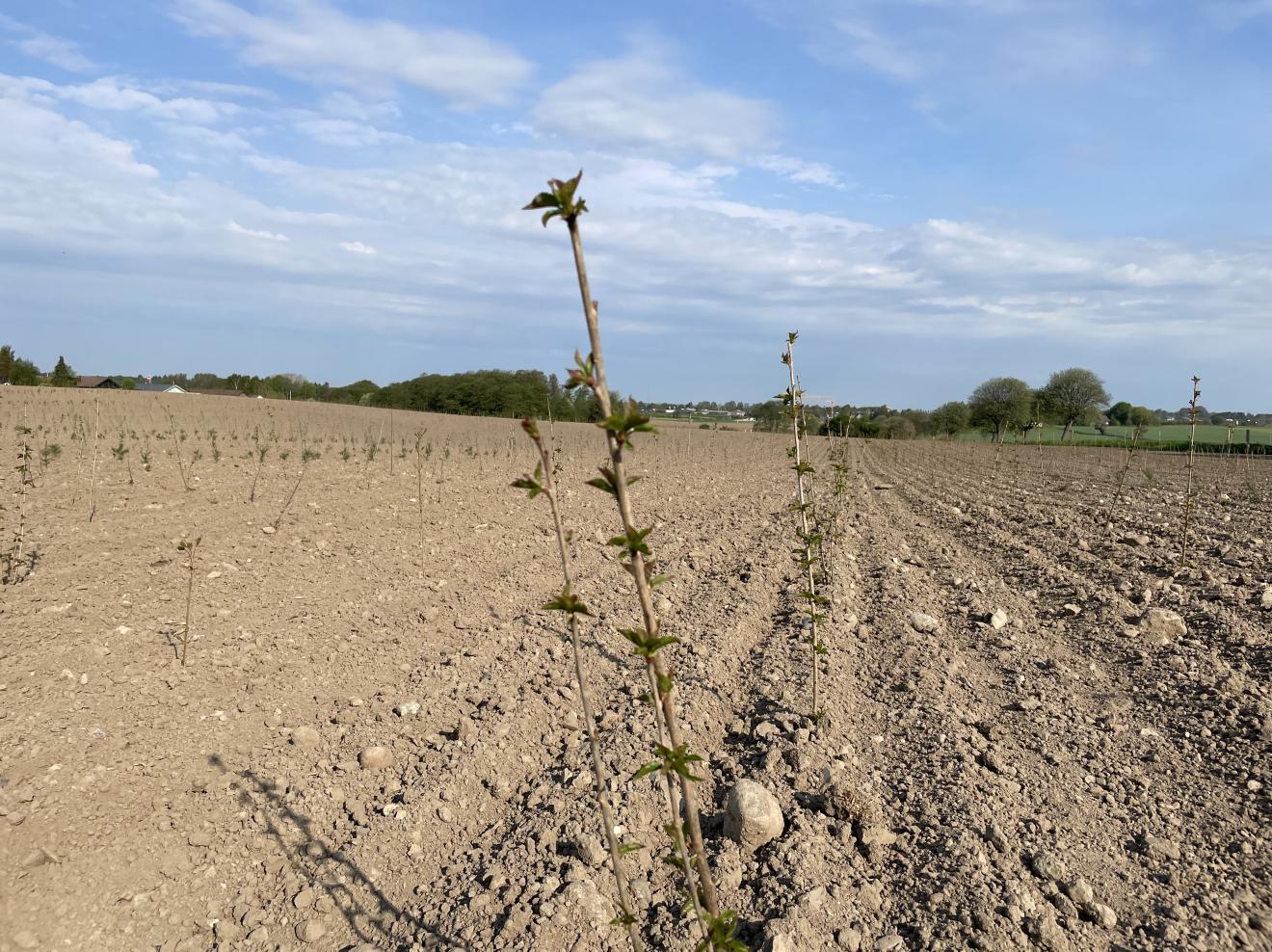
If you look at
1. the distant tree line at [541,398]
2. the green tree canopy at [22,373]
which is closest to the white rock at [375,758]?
the distant tree line at [541,398]

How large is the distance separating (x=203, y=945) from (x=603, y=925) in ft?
4.30

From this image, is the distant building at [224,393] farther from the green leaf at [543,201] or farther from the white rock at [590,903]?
the green leaf at [543,201]

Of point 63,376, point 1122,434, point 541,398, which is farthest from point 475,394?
point 1122,434

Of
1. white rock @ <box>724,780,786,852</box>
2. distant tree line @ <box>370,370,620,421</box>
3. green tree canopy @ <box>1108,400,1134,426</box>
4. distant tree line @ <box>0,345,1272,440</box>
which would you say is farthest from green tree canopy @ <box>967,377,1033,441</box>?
white rock @ <box>724,780,786,852</box>

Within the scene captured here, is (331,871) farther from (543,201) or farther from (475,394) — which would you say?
(475,394)

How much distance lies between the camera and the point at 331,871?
9.57 feet

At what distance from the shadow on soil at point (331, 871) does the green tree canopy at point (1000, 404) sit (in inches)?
2251

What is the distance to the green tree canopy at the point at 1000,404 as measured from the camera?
56.3m

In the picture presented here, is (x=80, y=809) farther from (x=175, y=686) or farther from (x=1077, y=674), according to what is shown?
(x=1077, y=674)

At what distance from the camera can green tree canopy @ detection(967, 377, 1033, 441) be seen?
5630 cm

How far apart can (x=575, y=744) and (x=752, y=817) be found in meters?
1.11

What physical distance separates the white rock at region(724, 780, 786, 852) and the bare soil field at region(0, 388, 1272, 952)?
5 centimetres

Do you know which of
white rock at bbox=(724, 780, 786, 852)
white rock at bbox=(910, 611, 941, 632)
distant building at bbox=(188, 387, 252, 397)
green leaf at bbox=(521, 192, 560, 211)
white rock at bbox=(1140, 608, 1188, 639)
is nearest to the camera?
green leaf at bbox=(521, 192, 560, 211)

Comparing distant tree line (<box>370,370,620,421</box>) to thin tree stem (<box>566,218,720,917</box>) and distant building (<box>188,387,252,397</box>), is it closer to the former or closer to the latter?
distant building (<box>188,387,252,397</box>)
